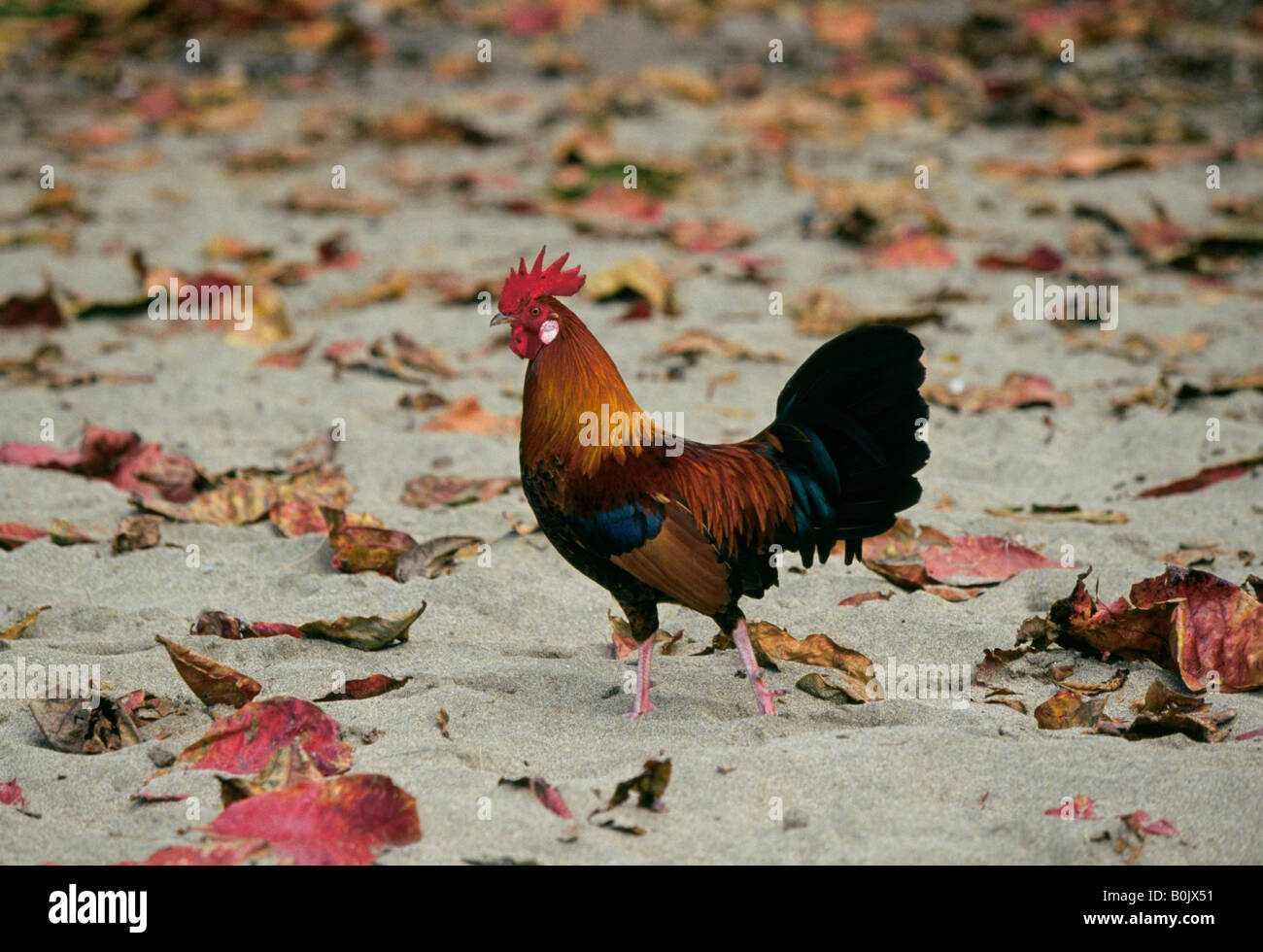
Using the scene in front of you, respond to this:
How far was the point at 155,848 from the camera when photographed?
2.73 meters

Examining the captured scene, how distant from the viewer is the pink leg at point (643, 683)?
3496 mm

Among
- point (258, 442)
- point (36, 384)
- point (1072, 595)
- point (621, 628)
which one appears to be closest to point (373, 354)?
point (258, 442)

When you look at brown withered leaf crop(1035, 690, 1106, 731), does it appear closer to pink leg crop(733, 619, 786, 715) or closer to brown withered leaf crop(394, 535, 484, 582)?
pink leg crop(733, 619, 786, 715)

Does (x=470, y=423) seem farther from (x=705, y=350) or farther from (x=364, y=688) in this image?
(x=364, y=688)

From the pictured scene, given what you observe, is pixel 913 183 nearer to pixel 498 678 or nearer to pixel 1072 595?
pixel 1072 595

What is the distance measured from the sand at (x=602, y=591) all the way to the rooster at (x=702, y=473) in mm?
341

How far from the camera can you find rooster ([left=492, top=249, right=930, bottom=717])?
11.3 feet

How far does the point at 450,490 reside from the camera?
196 inches

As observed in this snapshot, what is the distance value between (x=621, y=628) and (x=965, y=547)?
3.79 ft

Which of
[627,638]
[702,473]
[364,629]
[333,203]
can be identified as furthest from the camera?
[333,203]

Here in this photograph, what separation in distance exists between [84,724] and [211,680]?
12.2 inches

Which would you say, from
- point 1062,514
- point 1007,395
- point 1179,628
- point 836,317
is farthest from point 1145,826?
point 836,317

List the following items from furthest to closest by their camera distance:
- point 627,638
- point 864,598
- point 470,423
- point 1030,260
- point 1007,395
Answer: point 1030,260 → point 1007,395 → point 470,423 → point 864,598 → point 627,638

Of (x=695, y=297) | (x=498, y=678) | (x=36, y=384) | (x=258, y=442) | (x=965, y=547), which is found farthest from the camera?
(x=695, y=297)
